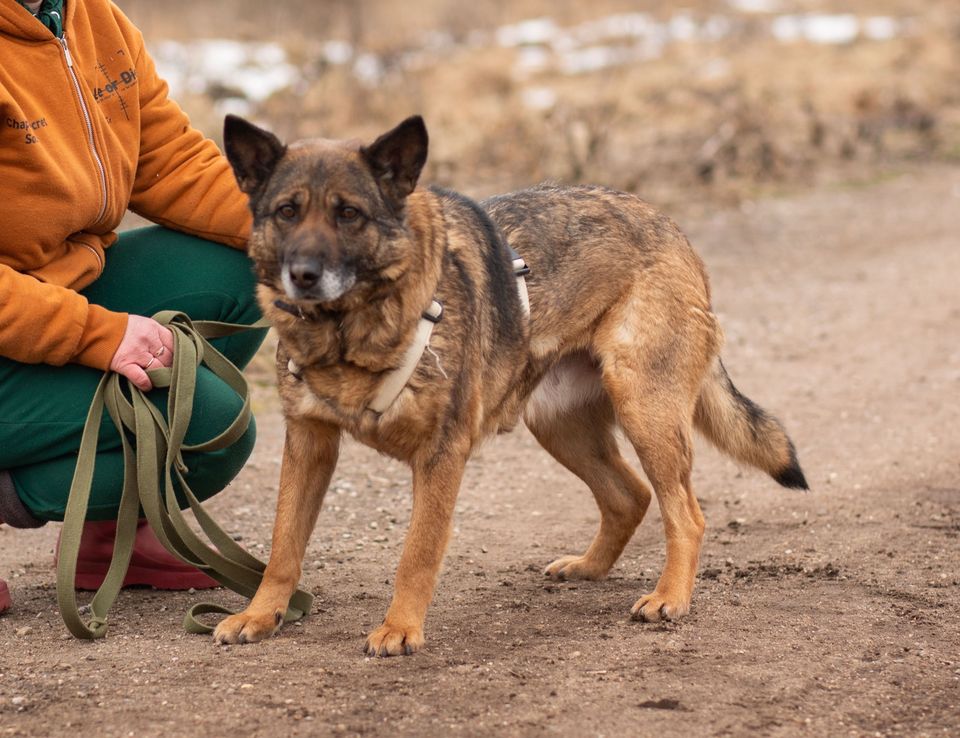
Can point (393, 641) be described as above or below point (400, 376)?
below

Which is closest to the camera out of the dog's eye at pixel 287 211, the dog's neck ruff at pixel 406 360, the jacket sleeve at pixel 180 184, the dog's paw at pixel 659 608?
the dog's eye at pixel 287 211

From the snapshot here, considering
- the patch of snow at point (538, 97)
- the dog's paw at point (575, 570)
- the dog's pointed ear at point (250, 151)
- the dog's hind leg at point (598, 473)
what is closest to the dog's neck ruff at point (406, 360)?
the dog's pointed ear at point (250, 151)

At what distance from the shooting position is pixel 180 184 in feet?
14.0

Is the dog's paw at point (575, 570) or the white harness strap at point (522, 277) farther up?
the white harness strap at point (522, 277)

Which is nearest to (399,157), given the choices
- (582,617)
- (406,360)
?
(406,360)

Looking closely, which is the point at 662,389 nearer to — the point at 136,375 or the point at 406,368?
the point at 406,368

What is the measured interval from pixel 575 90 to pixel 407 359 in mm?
11764

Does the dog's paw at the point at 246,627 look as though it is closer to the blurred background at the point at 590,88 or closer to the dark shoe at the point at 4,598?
the dark shoe at the point at 4,598

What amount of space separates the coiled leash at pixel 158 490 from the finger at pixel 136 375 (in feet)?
0.08

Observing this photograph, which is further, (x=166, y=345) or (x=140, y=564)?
(x=140, y=564)

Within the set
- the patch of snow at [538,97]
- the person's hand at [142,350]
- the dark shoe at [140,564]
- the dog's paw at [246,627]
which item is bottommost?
the dark shoe at [140,564]

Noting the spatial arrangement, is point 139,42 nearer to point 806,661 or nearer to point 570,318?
point 570,318

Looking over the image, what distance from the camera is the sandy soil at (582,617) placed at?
3.17m

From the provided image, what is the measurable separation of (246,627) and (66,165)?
1426 mm
